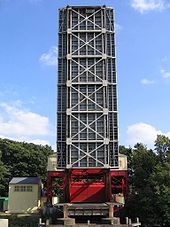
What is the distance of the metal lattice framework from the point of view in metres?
34.1

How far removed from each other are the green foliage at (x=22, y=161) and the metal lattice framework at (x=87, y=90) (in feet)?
83.1

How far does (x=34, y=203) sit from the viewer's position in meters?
44.0

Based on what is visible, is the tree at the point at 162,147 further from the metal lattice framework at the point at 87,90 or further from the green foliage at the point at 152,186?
the metal lattice framework at the point at 87,90

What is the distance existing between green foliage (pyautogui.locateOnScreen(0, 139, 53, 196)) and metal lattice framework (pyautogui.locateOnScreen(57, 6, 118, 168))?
25.3 meters

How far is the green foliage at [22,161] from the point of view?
191ft

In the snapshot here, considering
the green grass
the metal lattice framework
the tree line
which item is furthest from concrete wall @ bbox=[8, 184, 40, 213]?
the tree line

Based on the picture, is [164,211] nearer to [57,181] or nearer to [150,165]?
[150,165]

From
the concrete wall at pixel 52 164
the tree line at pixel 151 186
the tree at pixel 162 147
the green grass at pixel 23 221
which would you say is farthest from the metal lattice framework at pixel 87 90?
the concrete wall at pixel 52 164

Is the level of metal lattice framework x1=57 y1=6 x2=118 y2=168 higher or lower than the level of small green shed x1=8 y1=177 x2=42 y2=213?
higher

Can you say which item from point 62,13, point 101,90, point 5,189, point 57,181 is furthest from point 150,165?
point 5,189

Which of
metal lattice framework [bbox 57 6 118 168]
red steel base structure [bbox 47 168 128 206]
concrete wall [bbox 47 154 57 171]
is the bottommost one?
red steel base structure [bbox 47 168 128 206]

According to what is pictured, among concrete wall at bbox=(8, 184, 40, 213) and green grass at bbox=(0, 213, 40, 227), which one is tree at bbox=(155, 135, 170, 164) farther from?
concrete wall at bbox=(8, 184, 40, 213)

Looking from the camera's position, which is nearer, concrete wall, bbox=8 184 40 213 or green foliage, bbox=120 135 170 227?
green foliage, bbox=120 135 170 227

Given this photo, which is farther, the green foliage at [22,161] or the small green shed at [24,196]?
the green foliage at [22,161]
